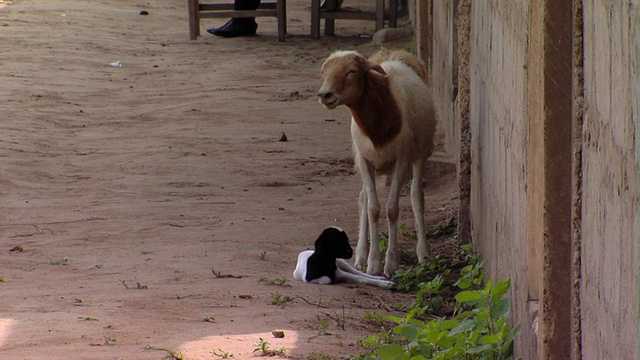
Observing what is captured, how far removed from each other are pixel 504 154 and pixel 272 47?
1203 centimetres

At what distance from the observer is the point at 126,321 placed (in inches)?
196

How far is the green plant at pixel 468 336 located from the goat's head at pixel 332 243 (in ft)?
5.40

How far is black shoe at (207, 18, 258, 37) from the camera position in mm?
17578

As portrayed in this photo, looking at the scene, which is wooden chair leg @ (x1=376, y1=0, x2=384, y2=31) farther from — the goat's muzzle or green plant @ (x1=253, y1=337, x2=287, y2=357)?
green plant @ (x1=253, y1=337, x2=287, y2=357)

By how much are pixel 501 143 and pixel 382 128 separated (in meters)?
1.59

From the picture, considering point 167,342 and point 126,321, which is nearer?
point 167,342

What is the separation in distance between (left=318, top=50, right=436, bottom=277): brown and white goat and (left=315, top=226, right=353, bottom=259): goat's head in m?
0.47

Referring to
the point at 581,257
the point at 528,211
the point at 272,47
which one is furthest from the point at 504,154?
the point at 272,47

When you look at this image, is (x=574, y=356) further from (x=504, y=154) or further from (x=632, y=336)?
(x=504, y=154)

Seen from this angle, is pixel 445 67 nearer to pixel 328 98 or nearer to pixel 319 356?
pixel 328 98

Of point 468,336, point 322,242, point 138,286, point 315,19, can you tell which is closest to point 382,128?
point 322,242

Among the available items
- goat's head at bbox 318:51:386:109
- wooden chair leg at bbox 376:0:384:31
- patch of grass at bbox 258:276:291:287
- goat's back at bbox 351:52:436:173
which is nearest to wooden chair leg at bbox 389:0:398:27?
wooden chair leg at bbox 376:0:384:31

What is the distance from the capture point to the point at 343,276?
624 centimetres

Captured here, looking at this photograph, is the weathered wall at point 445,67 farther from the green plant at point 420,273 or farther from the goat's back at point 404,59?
the green plant at point 420,273
